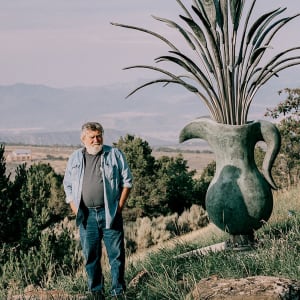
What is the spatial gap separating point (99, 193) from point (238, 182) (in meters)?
2.28

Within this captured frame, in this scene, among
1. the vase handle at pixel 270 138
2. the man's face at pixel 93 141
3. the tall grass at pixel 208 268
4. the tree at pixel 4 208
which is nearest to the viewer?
the tall grass at pixel 208 268

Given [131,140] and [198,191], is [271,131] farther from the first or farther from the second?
[198,191]

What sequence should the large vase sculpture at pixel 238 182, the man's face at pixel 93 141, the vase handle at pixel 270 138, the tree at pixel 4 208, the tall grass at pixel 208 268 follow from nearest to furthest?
the tall grass at pixel 208 268 → the man's face at pixel 93 141 → the large vase sculpture at pixel 238 182 → the vase handle at pixel 270 138 → the tree at pixel 4 208

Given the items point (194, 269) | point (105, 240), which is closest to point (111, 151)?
point (105, 240)

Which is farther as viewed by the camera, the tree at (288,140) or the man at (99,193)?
the tree at (288,140)

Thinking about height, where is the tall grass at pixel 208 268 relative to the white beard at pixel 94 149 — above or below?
below

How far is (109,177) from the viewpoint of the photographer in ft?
18.3

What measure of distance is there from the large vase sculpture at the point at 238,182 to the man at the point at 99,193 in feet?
6.69

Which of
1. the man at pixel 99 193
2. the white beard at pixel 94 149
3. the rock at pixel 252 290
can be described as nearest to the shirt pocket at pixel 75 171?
the man at pixel 99 193

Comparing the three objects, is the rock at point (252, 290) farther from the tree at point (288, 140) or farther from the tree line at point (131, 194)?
the tree at point (288, 140)

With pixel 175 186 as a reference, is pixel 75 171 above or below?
above

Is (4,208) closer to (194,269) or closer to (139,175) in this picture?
(194,269)

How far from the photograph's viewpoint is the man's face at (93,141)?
559 centimetres

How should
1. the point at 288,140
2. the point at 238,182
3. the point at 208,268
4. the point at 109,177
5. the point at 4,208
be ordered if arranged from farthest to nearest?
1. the point at 288,140
2. the point at 4,208
3. the point at 238,182
4. the point at 208,268
5. the point at 109,177
